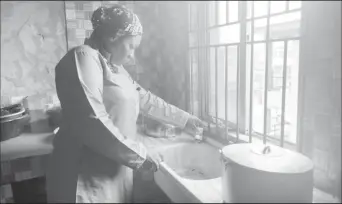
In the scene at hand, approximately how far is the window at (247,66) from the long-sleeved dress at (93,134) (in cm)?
54

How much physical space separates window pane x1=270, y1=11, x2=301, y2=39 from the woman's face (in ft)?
1.78

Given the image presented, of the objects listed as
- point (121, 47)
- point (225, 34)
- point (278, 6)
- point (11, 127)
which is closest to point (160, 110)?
point (121, 47)

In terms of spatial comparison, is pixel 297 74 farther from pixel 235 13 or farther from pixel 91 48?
pixel 91 48

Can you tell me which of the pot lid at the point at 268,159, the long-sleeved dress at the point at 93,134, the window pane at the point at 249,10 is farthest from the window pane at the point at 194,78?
the pot lid at the point at 268,159

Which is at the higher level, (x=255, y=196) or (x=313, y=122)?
(x=313, y=122)

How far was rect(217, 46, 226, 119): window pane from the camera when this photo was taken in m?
1.45

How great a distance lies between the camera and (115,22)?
2.93 ft

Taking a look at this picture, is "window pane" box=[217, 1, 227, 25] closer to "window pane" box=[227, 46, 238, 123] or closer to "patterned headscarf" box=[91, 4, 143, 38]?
"window pane" box=[227, 46, 238, 123]

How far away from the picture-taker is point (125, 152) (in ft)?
2.87

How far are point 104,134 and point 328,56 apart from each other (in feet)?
2.29

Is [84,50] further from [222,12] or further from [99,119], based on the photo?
[222,12]

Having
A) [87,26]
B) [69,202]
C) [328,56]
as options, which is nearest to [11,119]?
[87,26]

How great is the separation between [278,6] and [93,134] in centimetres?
82

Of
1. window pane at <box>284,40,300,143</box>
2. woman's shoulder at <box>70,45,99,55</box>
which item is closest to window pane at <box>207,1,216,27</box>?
window pane at <box>284,40,300,143</box>
